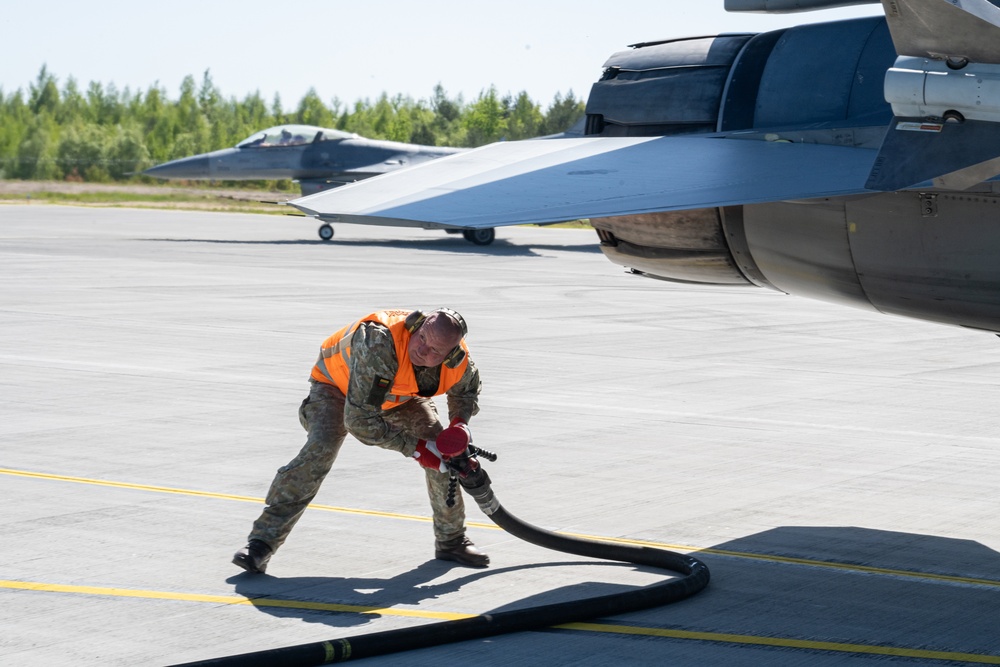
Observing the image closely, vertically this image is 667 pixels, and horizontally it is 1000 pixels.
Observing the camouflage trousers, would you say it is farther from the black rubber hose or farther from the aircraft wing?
the aircraft wing

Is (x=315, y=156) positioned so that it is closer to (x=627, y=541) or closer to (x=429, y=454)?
(x=627, y=541)

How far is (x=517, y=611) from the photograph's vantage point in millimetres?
6906

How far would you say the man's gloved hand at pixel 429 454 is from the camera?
7.59m

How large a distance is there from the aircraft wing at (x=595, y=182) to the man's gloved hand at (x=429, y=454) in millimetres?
1514

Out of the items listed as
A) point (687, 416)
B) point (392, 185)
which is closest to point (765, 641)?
point (392, 185)

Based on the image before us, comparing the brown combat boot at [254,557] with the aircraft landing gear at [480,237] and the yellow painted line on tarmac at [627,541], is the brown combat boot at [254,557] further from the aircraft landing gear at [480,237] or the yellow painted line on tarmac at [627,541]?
the aircraft landing gear at [480,237]

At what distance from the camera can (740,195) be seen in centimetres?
681

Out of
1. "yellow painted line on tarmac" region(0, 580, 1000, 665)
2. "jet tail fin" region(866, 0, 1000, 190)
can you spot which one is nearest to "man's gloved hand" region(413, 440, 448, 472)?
"yellow painted line on tarmac" region(0, 580, 1000, 665)

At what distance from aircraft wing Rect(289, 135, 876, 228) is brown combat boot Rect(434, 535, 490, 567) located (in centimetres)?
230

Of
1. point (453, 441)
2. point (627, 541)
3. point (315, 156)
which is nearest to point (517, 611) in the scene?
point (453, 441)

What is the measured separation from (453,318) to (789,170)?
2.04 m

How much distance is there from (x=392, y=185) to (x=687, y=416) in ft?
22.8

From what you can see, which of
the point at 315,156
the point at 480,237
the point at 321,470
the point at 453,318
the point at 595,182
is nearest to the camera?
the point at 595,182

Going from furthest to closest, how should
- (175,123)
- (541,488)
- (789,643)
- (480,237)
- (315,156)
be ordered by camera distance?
(175,123) < (315,156) < (480,237) < (541,488) < (789,643)
